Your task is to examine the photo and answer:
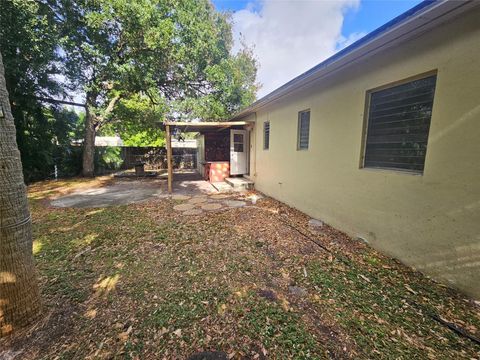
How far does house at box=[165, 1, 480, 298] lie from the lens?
230 cm

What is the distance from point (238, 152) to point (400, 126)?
7.03 metres

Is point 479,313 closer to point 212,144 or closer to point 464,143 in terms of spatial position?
point 464,143

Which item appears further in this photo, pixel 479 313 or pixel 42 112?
pixel 42 112

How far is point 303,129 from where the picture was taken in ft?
17.9

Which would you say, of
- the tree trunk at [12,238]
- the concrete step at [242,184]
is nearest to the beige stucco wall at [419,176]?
the concrete step at [242,184]

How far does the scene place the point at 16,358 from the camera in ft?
5.50

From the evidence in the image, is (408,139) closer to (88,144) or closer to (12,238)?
(12,238)

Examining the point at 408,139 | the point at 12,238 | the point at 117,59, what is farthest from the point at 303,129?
the point at 117,59

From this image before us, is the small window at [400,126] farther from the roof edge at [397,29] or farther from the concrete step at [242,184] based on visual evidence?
the concrete step at [242,184]

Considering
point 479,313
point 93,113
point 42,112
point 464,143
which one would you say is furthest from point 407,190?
point 42,112

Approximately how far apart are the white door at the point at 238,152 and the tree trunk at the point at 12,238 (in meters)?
7.92

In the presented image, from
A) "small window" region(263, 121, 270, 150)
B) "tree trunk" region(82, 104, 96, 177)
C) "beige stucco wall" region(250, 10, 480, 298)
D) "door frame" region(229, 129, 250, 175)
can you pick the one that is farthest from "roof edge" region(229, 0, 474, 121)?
"tree trunk" region(82, 104, 96, 177)

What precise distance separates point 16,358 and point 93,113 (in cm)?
1123

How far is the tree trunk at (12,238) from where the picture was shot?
1.79 m
